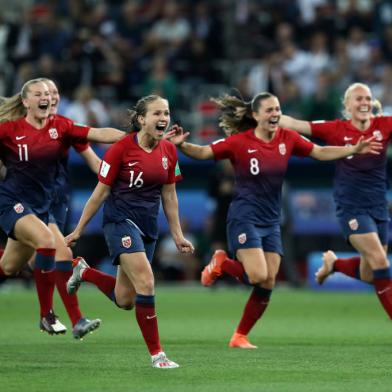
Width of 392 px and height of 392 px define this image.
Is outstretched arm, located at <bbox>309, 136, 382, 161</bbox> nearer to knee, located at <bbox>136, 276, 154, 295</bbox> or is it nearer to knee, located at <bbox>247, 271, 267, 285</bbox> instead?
knee, located at <bbox>247, 271, 267, 285</bbox>

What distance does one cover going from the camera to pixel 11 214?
38.1ft

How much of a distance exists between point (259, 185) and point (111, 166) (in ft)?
7.20

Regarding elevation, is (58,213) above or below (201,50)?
below

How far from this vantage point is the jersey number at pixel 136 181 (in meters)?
10.5

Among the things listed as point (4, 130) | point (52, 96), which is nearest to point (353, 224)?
point (52, 96)

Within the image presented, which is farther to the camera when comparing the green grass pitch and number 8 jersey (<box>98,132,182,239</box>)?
number 8 jersey (<box>98,132,182,239</box>)

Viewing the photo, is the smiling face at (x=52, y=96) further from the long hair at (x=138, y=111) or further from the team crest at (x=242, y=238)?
the team crest at (x=242, y=238)

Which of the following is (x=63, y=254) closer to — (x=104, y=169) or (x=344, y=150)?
(x=104, y=169)

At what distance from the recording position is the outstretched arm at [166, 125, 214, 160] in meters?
11.4

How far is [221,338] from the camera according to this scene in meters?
12.9

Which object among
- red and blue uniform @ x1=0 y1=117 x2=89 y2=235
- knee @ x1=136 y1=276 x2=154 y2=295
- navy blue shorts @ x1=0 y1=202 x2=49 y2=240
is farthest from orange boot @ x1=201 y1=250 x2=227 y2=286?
knee @ x1=136 y1=276 x2=154 y2=295

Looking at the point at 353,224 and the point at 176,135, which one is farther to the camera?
the point at 353,224

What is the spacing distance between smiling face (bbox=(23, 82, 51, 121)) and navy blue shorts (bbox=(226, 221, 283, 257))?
2.14 meters

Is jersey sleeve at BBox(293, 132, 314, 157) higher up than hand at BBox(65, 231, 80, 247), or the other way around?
jersey sleeve at BBox(293, 132, 314, 157)
